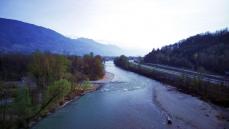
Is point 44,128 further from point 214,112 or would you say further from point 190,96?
point 190,96

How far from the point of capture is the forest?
22484mm

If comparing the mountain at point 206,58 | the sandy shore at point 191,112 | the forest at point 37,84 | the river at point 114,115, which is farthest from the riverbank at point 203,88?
the forest at point 37,84

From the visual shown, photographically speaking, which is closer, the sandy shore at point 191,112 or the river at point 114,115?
the river at point 114,115

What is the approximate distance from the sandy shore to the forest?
45.0 ft

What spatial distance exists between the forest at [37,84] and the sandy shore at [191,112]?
13.7 metres

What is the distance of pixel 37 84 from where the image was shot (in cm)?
3872

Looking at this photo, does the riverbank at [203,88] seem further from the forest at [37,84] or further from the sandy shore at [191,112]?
the forest at [37,84]

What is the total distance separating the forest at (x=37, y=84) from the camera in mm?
22484

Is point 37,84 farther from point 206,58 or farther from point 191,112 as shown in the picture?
point 206,58

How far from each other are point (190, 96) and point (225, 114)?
11099 mm

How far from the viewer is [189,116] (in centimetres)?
2592

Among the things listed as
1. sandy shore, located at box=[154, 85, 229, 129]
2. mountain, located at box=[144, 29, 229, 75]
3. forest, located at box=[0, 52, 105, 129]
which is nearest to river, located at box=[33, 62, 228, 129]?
sandy shore, located at box=[154, 85, 229, 129]

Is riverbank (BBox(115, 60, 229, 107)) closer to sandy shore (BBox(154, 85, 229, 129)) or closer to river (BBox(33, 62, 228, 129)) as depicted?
sandy shore (BBox(154, 85, 229, 129))

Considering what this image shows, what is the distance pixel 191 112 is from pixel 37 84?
79.5 feet
